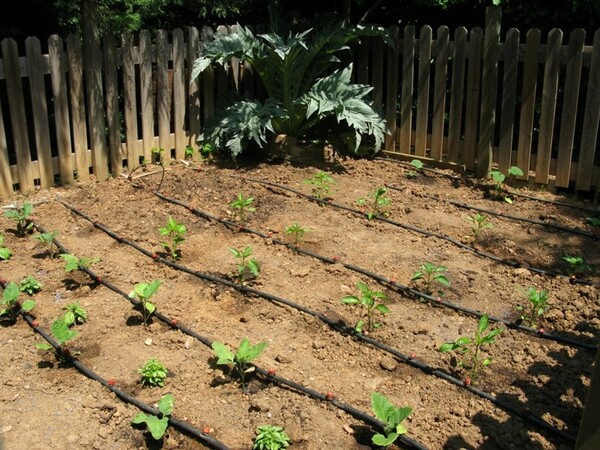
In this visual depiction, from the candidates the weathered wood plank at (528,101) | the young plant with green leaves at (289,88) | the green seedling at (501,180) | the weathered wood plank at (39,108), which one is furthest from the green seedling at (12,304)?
the weathered wood plank at (528,101)

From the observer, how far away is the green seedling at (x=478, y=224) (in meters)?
6.25

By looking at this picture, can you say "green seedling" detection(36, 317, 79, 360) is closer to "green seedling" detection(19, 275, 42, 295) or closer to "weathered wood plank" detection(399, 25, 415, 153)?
"green seedling" detection(19, 275, 42, 295)

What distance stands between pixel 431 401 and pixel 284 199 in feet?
10.3

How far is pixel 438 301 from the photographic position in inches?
208

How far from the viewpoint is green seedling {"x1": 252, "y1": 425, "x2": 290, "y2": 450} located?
3.80 metres

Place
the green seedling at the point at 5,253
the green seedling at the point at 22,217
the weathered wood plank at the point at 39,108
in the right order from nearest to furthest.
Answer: the green seedling at the point at 5,253 < the green seedling at the point at 22,217 < the weathered wood plank at the point at 39,108

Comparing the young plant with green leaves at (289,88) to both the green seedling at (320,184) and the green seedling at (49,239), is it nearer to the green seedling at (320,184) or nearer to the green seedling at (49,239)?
the green seedling at (320,184)

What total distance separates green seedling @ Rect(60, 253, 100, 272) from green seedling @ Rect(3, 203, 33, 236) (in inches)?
29.4

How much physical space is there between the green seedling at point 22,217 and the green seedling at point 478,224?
11.7 feet

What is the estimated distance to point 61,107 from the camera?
7.15 metres

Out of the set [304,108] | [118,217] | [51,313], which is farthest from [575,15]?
[51,313]

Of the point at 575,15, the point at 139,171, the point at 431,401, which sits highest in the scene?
the point at 575,15

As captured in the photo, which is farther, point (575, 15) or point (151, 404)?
point (575, 15)

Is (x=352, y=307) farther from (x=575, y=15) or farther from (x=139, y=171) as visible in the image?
(x=575, y=15)
